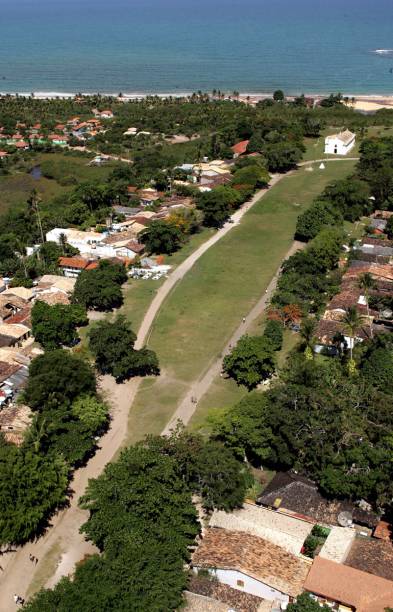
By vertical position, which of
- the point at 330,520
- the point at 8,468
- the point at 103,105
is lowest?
the point at 330,520

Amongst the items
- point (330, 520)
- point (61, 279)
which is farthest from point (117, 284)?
point (330, 520)

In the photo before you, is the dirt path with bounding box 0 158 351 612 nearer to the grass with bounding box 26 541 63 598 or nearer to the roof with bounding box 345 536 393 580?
the grass with bounding box 26 541 63 598

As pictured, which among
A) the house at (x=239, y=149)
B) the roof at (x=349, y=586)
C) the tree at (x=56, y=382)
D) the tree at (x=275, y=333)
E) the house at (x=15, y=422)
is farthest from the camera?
the house at (x=239, y=149)

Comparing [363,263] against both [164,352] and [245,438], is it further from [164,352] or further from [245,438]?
[245,438]

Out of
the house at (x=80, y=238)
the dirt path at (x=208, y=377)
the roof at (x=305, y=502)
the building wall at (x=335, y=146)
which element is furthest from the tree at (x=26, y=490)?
the building wall at (x=335, y=146)

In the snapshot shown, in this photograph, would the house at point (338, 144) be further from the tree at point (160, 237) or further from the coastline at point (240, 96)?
the tree at point (160, 237)

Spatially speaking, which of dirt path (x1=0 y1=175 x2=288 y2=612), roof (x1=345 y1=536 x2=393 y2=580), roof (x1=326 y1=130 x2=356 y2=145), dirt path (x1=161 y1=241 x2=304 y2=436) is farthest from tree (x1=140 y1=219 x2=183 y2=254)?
roof (x1=326 y1=130 x2=356 y2=145)
